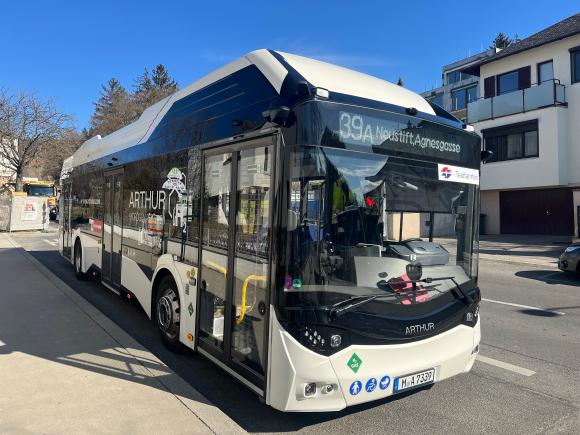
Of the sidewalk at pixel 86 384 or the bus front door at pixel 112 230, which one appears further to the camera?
the bus front door at pixel 112 230

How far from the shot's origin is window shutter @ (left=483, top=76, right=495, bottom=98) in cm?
2709

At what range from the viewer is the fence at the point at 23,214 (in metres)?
26.0

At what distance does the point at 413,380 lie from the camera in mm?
3650

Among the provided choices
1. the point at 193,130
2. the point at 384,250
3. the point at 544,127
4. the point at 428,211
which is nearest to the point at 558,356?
the point at 428,211

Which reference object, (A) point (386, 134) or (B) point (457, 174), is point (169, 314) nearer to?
(A) point (386, 134)

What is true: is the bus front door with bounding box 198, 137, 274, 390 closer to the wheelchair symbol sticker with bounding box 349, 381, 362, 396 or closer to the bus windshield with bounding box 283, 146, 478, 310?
the bus windshield with bounding box 283, 146, 478, 310

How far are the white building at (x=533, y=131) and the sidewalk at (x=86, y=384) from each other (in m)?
21.3

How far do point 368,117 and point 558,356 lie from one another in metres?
4.15

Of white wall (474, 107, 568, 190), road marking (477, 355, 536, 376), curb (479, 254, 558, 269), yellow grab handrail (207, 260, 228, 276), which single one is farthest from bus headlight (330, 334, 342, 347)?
white wall (474, 107, 568, 190)

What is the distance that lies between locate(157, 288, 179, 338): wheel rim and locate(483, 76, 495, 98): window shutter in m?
26.7

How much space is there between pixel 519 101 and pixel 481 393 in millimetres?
24062

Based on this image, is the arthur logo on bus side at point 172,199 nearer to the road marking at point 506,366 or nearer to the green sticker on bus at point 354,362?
the green sticker on bus at point 354,362

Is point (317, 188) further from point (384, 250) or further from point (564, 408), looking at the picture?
point (564, 408)

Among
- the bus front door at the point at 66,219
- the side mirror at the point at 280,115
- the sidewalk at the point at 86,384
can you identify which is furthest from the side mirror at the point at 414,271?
the bus front door at the point at 66,219
